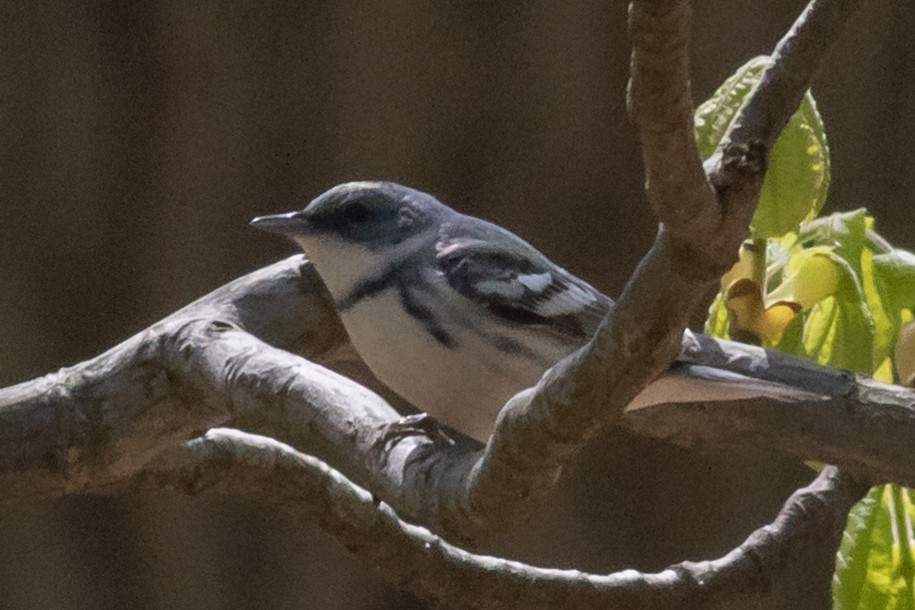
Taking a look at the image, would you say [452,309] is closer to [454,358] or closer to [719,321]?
[454,358]

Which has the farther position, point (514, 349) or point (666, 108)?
point (514, 349)

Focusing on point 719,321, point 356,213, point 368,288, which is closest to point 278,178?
point 356,213

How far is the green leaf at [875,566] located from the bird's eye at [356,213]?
540mm

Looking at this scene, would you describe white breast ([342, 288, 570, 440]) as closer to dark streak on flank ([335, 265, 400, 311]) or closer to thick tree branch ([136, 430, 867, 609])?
dark streak on flank ([335, 265, 400, 311])

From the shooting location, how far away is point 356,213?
1218mm

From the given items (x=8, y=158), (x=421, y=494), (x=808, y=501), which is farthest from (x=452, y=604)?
(x=8, y=158)

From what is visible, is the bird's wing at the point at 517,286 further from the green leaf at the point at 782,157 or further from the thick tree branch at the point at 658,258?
the thick tree branch at the point at 658,258

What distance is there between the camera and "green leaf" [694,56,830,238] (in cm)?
98

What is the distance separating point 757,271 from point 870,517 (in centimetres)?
23

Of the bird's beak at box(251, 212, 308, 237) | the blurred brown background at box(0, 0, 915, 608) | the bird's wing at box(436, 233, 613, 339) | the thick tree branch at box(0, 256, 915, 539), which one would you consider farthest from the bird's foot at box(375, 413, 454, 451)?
the blurred brown background at box(0, 0, 915, 608)

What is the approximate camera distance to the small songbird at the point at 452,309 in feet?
3.38

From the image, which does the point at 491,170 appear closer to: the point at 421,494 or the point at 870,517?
the point at 870,517

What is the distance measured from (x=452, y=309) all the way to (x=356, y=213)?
21 centimetres

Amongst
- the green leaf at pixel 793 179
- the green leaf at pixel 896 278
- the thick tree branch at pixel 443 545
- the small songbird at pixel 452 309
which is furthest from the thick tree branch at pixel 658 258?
the green leaf at pixel 896 278
